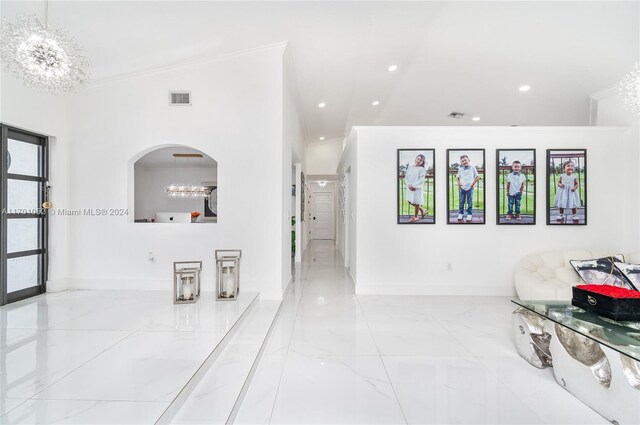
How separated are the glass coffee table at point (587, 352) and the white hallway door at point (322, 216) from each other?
368 inches

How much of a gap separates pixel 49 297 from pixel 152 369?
300 cm

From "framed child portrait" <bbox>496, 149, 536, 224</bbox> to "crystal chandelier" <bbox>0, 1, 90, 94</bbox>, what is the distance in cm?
513

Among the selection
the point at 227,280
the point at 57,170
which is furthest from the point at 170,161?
the point at 227,280

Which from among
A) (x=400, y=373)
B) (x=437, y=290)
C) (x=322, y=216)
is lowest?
(x=400, y=373)

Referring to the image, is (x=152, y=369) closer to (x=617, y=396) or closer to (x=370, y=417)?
(x=370, y=417)

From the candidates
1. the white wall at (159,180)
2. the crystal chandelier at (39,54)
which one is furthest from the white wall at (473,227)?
the white wall at (159,180)

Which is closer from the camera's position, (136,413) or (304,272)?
(136,413)

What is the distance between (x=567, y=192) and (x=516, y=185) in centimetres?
75

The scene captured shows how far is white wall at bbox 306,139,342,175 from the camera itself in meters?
9.73

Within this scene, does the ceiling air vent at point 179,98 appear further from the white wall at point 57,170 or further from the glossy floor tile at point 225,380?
the glossy floor tile at point 225,380

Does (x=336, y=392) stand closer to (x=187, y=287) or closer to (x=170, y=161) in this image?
(x=187, y=287)

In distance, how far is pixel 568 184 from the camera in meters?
4.38

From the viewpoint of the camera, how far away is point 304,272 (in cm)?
602

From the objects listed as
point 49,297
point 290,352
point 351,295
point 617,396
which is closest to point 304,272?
point 351,295
